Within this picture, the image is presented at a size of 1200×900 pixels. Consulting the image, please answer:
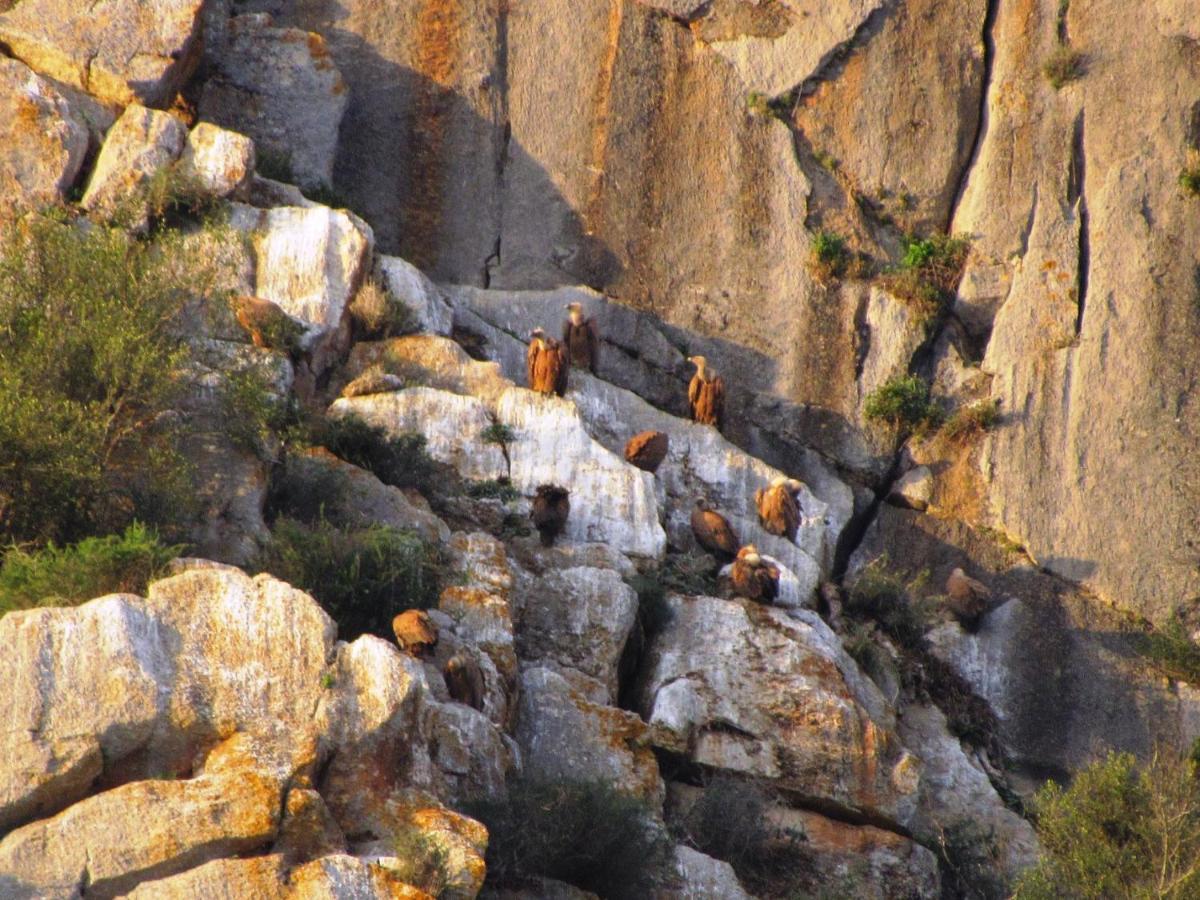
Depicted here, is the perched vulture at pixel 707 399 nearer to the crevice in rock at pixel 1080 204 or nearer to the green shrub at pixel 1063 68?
the crevice in rock at pixel 1080 204

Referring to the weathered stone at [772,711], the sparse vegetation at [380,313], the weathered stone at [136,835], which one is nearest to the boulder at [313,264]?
the sparse vegetation at [380,313]

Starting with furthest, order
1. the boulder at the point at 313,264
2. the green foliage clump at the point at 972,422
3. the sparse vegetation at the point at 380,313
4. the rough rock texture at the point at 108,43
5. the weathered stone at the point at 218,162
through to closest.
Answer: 1. the green foliage clump at the point at 972,422
2. the rough rock texture at the point at 108,43
3. the weathered stone at the point at 218,162
4. the sparse vegetation at the point at 380,313
5. the boulder at the point at 313,264

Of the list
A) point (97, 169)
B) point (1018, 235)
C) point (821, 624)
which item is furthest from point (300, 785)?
point (1018, 235)

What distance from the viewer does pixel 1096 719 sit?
20859mm

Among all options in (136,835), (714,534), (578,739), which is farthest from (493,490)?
(136,835)

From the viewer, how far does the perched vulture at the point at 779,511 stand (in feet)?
67.7

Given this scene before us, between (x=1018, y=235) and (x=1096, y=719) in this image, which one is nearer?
(x=1096, y=719)

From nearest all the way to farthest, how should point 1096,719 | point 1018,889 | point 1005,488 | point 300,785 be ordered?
point 300,785 → point 1018,889 → point 1096,719 → point 1005,488

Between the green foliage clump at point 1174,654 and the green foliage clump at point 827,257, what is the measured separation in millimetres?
6840

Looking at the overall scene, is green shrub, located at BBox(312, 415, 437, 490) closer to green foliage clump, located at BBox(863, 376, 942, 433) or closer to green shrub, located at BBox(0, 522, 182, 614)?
green shrub, located at BBox(0, 522, 182, 614)

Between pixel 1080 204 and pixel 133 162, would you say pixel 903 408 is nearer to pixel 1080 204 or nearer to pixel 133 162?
pixel 1080 204

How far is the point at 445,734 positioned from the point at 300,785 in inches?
83.5

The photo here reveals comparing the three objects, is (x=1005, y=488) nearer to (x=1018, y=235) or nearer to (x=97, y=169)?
(x=1018, y=235)

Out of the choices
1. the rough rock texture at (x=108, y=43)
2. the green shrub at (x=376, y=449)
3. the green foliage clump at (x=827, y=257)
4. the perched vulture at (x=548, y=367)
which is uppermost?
the rough rock texture at (x=108, y=43)
